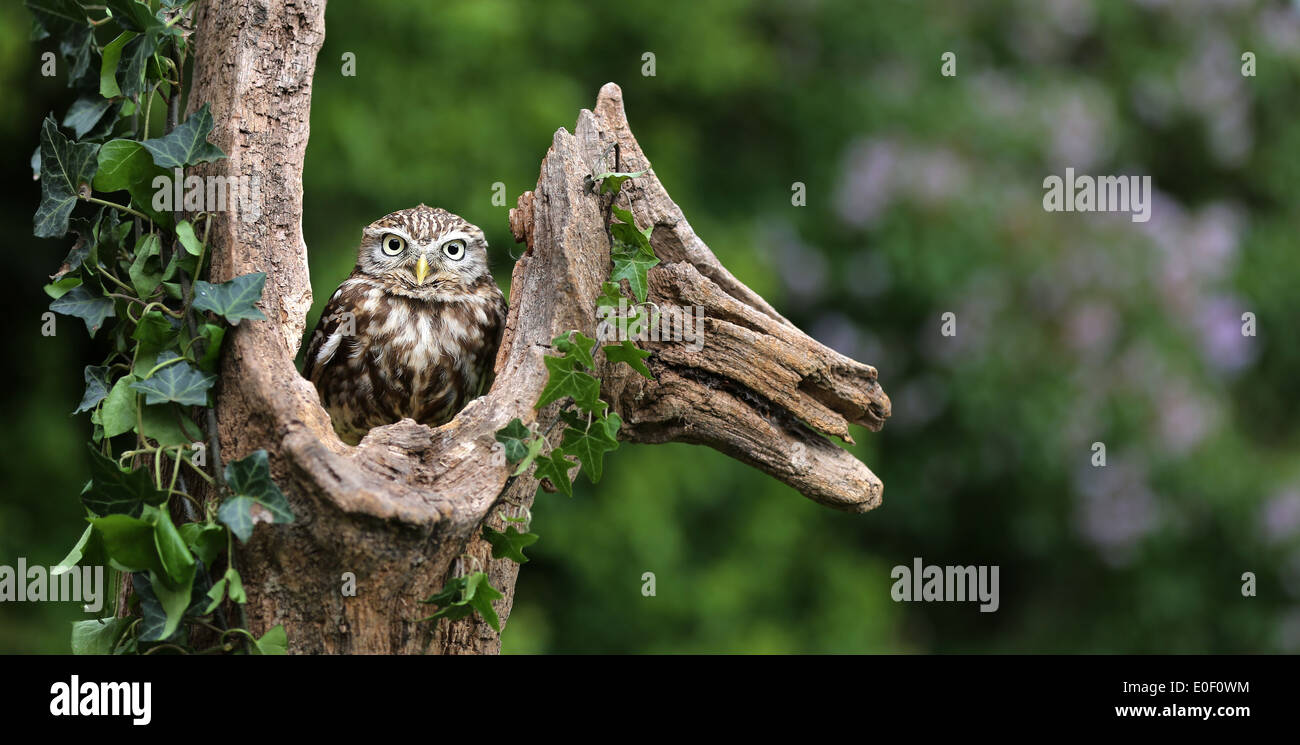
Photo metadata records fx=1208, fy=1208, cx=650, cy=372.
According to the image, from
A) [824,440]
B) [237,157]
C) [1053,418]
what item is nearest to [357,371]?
[237,157]

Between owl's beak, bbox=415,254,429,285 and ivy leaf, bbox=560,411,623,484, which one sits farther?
owl's beak, bbox=415,254,429,285

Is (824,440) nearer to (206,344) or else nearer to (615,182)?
(615,182)

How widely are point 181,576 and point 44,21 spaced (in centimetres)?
158

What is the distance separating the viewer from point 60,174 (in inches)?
109

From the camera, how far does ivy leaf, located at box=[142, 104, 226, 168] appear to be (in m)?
2.68

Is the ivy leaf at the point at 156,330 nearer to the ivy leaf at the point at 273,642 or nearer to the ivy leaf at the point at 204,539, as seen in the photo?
the ivy leaf at the point at 204,539

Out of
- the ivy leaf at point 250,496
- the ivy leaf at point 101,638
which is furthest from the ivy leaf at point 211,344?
the ivy leaf at point 101,638

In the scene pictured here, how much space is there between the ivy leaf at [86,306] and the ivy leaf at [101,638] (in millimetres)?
647

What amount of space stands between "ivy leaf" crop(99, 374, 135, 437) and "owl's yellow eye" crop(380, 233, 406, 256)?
4.09 feet

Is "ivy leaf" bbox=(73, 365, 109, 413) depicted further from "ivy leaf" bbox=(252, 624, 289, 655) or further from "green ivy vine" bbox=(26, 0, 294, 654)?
"ivy leaf" bbox=(252, 624, 289, 655)

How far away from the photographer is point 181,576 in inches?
94.9

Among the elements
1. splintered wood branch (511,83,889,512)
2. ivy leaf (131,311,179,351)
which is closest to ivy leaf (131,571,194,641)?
ivy leaf (131,311,179,351)

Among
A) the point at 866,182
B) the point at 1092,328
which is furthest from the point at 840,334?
the point at 1092,328

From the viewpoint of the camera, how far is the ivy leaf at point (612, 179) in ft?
9.75
